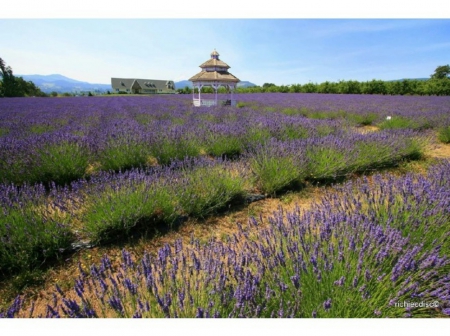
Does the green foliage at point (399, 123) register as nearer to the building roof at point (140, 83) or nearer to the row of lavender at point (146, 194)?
the row of lavender at point (146, 194)

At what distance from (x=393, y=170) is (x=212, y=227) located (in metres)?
3.69

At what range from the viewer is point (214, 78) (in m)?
13.0

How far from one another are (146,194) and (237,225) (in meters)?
0.98

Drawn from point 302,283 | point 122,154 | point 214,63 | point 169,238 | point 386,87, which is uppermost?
point 214,63

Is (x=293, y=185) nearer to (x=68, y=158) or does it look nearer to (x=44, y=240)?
(x=44, y=240)

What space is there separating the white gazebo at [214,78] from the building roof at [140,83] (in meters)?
52.5

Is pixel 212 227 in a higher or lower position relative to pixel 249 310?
lower

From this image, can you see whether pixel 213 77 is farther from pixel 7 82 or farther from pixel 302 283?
pixel 7 82

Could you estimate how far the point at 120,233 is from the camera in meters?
2.44

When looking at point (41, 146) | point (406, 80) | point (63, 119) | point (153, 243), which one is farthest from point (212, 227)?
point (406, 80)

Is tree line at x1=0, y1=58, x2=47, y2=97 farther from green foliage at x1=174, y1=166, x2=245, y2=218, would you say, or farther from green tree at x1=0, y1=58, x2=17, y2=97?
green foliage at x1=174, y1=166, x2=245, y2=218

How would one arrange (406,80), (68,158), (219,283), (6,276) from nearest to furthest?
(219,283), (6,276), (68,158), (406,80)

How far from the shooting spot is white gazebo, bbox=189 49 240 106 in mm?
13125

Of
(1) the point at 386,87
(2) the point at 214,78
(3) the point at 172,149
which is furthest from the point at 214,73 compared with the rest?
(1) the point at 386,87
